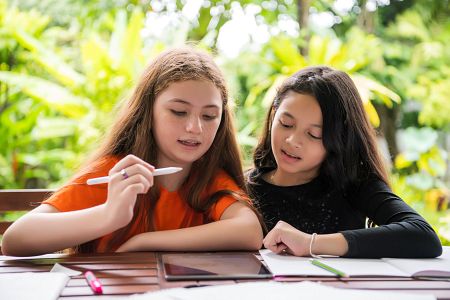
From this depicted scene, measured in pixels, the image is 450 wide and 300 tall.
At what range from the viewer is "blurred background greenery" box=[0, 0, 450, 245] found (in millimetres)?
3785

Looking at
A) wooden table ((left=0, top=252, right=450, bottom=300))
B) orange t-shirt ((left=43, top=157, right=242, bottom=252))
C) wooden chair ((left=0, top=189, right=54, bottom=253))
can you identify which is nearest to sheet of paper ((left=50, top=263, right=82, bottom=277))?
wooden table ((left=0, top=252, right=450, bottom=300))

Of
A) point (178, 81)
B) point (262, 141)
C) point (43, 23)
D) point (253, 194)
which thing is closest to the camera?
point (178, 81)

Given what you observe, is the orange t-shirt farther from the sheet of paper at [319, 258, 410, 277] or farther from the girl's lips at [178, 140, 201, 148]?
the sheet of paper at [319, 258, 410, 277]

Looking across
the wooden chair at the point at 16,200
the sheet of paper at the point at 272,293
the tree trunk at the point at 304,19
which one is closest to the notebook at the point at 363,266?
the sheet of paper at the point at 272,293

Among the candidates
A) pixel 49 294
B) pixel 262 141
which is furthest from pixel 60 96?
pixel 49 294

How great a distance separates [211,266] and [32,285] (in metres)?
0.35

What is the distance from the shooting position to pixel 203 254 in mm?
1252

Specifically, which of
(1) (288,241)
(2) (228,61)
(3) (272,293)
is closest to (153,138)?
(1) (288,241)

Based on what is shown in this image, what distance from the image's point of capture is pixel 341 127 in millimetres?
1627

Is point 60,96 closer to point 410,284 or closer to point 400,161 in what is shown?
point 400,161

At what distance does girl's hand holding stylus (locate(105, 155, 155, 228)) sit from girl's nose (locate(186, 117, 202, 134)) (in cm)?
28

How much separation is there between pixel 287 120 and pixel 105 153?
1.78 ft

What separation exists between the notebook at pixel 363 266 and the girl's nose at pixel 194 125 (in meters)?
0.35

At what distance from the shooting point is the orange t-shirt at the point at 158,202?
140cm
